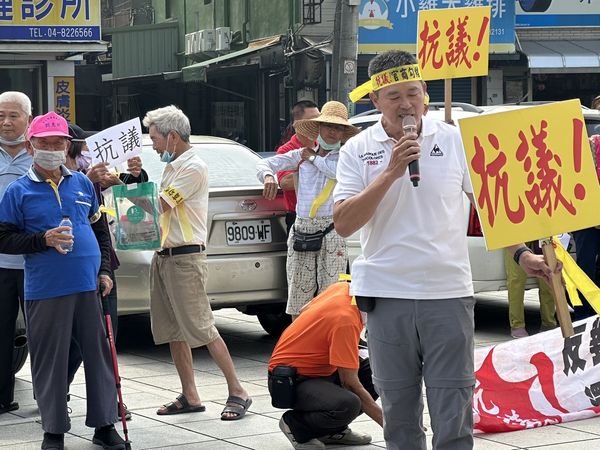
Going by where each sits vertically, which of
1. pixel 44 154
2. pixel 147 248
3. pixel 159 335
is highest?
pixel 44 154

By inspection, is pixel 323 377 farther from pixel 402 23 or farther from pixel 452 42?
pixel 402 23

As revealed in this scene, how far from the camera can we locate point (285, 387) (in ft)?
20.9

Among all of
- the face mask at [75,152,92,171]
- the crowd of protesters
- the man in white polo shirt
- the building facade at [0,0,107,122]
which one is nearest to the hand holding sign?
the crowd of protesters

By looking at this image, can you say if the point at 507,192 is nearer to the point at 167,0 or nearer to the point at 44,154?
the point at 44,154

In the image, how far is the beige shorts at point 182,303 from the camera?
24.3 ft

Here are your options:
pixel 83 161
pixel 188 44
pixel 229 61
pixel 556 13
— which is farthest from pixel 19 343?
pixel 188 44

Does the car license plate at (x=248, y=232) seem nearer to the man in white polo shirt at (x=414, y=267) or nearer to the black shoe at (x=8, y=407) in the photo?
the black shoe at (x=8, y=407)

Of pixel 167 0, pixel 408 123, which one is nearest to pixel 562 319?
pixel 408 123

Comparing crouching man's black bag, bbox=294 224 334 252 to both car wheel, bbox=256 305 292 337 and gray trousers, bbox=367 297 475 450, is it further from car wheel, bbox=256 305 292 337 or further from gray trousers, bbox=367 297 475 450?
gray trousers, bbox=367 297 475 450

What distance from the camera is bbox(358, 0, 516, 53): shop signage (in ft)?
89.5

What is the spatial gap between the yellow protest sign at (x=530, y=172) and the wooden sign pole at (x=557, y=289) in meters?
0.05

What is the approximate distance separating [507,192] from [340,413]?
1.84 m

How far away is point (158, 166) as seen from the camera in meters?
9.19

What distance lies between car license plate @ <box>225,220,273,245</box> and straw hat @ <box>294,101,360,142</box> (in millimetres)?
738
